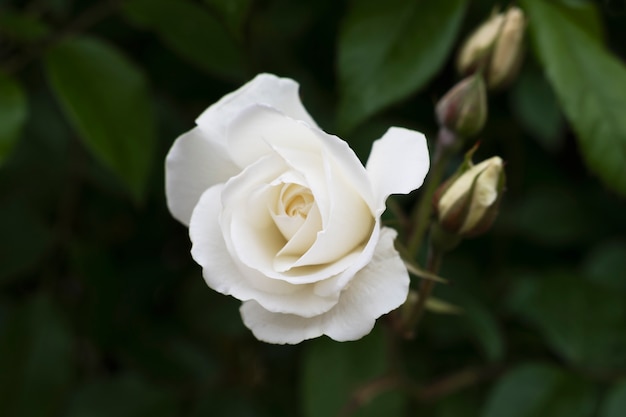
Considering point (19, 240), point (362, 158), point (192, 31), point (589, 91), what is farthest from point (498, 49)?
point (19, 240)

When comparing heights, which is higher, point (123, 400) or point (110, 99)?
point (110, 99)

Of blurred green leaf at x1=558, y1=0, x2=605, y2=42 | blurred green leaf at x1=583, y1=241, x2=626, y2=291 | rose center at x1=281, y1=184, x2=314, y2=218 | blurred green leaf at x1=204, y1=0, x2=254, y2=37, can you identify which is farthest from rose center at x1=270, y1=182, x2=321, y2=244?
blurred green leaf at x1=583, y1=241, x2=626, y2=291

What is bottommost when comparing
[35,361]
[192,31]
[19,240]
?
[35,361]

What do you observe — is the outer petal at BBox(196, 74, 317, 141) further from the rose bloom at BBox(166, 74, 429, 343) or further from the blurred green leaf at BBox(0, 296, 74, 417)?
the blurred green leaf at BBox(0, 296, 74, 417)

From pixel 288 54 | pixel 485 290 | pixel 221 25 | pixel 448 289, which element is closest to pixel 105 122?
pixel 221 25

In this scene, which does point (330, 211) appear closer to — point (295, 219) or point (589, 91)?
point (295, 219)

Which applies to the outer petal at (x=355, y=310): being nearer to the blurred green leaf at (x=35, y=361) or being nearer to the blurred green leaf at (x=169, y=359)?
the blurred green leaf at (x=35, y=361)
